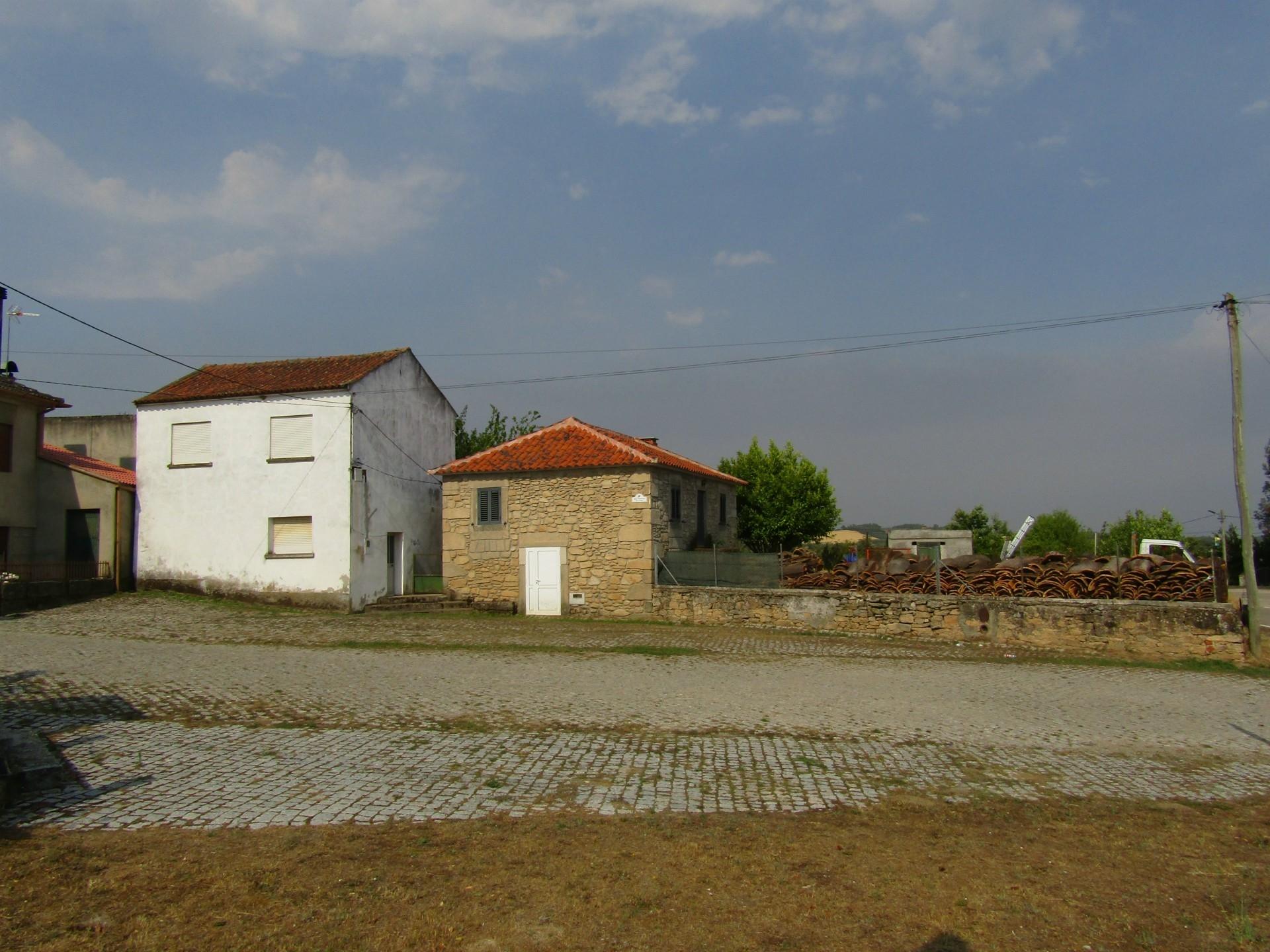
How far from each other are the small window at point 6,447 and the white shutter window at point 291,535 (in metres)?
6.81

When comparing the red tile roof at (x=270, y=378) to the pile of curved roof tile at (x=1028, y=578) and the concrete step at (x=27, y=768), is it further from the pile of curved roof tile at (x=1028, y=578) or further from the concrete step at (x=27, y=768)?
the concrete step at (x=27, y=768)

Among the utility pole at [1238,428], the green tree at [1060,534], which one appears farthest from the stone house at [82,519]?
the green tree at [1060,534]

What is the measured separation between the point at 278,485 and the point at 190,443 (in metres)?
2.98

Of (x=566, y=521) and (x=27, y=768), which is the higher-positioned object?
(x=566, y=521)

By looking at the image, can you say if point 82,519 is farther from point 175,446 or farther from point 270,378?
point 270,378

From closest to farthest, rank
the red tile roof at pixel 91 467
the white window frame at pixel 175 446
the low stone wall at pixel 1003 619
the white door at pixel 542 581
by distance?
the low stone wall at pixel 1003 619 < the white door at pixel 542 581 < the white window frame at pixel 175 446 < the red tile roof at pixel 91 467

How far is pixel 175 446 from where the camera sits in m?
23.7

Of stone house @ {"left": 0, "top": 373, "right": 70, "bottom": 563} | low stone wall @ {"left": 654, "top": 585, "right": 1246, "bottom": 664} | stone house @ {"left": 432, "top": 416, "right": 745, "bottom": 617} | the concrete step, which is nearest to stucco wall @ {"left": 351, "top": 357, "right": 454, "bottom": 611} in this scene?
stone house @ {"left": 432, "top": 416, "right": 745, "bottom": 617}

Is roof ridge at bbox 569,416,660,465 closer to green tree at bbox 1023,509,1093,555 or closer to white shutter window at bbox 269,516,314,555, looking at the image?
white shutter window at bbox 269,516,314,555

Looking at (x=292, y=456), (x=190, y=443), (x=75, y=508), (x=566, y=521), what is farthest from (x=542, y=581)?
(x=75, y=508)

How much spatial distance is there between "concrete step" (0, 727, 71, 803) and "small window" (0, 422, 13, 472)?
18.6 meters

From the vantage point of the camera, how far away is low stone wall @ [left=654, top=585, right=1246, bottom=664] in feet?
52.5

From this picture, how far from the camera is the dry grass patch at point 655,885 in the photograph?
173 inches

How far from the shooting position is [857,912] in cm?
473
